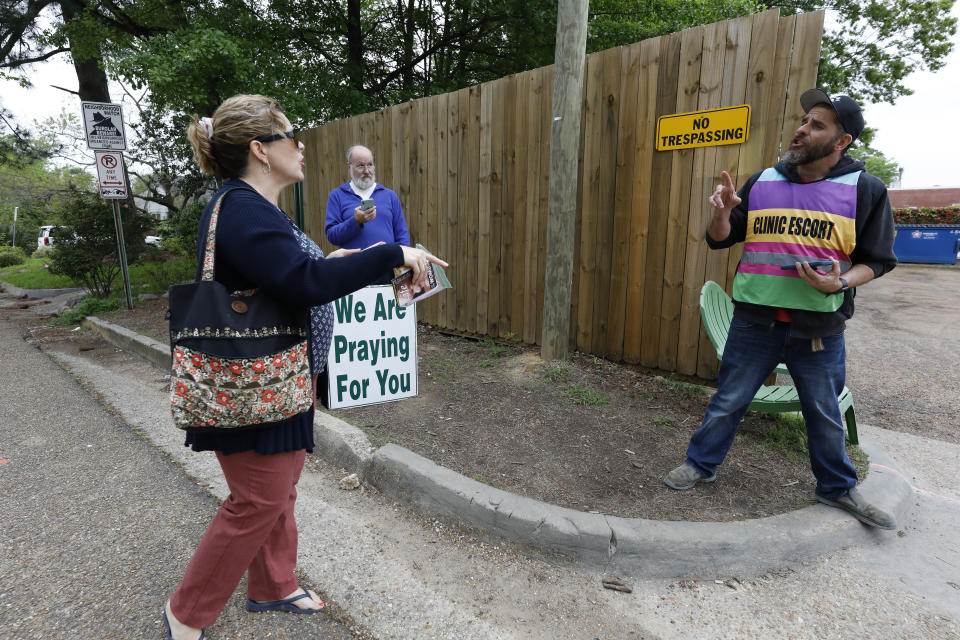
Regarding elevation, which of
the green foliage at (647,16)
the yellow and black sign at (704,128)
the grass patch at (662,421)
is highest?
the green foliage at (647,16)

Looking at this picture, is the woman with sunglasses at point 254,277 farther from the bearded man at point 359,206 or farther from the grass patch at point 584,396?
the grass patch at point 584,396

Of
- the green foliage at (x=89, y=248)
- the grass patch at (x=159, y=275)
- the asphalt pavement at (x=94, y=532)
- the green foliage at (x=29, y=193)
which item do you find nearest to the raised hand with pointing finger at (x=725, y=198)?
the asphalt pavement at (x=94, y=532)

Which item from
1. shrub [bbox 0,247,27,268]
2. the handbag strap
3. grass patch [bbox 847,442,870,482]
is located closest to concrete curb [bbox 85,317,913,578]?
grass patch [bbox 847,442,870,482]

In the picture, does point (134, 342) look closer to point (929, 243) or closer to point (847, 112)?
point (847, 112)

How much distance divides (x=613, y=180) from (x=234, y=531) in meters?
4.00

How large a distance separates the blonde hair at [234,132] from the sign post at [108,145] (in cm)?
807

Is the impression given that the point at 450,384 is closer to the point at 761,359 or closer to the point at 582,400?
the point at 582,400

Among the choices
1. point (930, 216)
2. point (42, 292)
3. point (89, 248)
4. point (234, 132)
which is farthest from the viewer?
point (930, 216)

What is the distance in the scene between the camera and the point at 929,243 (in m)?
17.9

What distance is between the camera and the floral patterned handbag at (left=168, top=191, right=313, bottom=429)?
1.60 meters

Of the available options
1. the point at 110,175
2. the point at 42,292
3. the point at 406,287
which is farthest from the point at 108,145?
the point at 406,287

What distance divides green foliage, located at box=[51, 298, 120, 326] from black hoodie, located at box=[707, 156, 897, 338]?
9922 mm

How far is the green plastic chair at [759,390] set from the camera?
3107 mm

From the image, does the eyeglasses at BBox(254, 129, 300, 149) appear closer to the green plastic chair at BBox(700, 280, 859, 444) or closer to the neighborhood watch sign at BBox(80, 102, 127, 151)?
the green plastic chair at BBox(700, 280, 859, 444)
